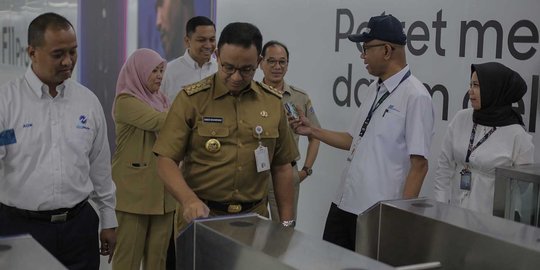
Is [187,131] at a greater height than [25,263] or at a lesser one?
greater

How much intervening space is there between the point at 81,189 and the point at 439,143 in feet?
6.32

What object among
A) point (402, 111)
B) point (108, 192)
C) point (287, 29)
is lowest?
point (108, 192)

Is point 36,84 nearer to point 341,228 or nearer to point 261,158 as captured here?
point 261,158

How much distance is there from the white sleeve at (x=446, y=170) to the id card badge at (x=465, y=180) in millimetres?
117

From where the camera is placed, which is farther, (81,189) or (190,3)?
(190,3)

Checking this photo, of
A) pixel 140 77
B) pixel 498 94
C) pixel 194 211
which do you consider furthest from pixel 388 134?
pixel 140 77

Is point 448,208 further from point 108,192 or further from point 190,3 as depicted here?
point 190,3

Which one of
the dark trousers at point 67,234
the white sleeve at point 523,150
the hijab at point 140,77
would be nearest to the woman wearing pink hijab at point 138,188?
the hijab at point 140,77

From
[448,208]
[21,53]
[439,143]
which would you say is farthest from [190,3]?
[448,208]

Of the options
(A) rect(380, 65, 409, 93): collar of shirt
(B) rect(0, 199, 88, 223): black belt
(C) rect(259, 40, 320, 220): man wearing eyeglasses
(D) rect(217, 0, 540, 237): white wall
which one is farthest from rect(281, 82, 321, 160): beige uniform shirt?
(B) rect(0, 199, 88, 223): black belt

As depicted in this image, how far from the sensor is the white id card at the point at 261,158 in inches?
91.2

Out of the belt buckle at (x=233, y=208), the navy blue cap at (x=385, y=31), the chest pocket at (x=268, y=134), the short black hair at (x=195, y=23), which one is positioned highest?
the short black hair at (x=195, y=23)

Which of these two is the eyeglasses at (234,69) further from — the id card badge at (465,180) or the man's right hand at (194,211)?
the id card badge at (465,180)

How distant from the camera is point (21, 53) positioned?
4176 millimetres
